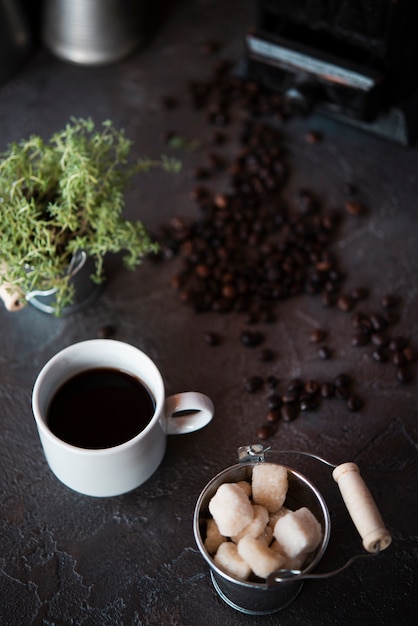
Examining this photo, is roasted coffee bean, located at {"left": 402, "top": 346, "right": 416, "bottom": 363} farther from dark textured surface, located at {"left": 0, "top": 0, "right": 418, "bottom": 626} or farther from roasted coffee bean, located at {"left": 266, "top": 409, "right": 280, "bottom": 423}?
roasted coffee bean, located at {"left": 266, "top": 409, "right": 280, "bottom": 423}

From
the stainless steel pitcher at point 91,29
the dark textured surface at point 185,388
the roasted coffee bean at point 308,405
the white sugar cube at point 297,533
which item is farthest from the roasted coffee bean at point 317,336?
the stainless steel pitcher at point 91,29

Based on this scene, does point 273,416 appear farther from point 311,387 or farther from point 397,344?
point 397,344

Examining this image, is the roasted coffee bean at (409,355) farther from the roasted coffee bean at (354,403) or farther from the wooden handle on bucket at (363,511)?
the wooden handle on bucket at (363,511)

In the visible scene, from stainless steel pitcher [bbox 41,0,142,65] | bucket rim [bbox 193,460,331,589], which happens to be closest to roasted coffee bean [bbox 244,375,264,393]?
bucket rim [bbox 193,460,331,589]

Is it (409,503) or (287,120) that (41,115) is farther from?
(409,503)

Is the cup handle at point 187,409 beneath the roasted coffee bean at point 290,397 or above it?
above

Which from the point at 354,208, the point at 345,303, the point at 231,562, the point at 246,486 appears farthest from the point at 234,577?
the point at 354,208

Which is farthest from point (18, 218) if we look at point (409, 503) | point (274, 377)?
point (409, 503)
